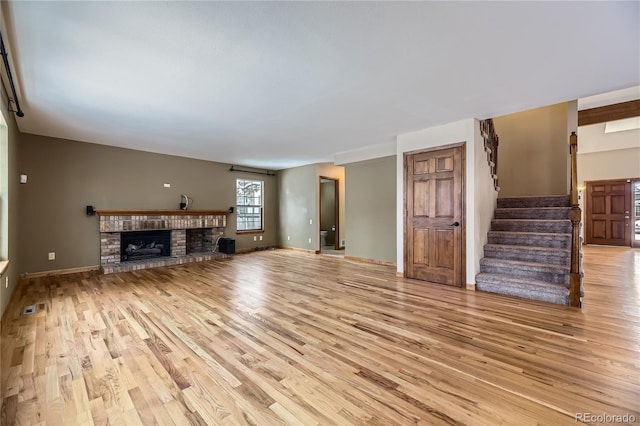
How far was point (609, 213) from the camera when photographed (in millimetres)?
8266

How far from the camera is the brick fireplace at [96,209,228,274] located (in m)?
5.48

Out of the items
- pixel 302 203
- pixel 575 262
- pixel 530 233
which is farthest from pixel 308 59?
pixel 302 203

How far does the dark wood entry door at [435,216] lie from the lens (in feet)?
13.6

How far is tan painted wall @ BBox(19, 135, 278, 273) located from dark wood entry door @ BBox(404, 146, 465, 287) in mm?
5256

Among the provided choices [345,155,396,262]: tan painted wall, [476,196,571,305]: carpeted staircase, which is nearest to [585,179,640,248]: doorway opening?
[476,196,571,305]: carpeted staircase

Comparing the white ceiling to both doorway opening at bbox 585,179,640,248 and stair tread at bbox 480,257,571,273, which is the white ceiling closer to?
stair tread at bbox 480,257,571,273

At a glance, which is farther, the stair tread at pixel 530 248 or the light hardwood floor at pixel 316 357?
the stair tread at pixel 530 248

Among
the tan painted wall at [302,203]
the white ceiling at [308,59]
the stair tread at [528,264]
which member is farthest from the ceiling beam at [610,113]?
the tan painted wall at [302,203]

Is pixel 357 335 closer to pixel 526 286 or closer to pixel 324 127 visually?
pixel 526 286

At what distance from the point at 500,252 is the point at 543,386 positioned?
271cm

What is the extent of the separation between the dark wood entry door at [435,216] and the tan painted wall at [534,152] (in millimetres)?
2777

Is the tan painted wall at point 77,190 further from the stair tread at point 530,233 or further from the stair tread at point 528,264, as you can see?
the stair tread at point 530,233

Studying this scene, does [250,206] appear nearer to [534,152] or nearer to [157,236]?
[157,236]

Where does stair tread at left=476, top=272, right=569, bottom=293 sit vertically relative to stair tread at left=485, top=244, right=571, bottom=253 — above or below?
below
